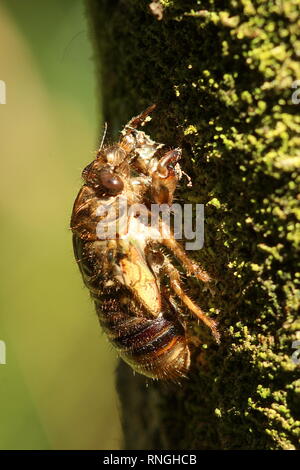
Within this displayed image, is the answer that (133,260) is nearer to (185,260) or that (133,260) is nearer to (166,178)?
(185,260)

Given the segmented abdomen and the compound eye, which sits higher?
the compound eye

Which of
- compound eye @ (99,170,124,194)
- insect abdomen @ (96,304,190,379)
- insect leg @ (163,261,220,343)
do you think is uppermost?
compound eye @ (99,170,124,194)

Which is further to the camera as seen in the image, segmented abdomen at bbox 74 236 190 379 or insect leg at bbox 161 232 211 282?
segmented abdomen at bbox 74 236 190 379

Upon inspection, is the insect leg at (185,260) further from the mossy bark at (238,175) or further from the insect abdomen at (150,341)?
the insect abdomen at (150,341)

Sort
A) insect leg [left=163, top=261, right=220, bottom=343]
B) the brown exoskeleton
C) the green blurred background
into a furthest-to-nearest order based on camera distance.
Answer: the green blurred background, the brown exoskeleton, insect leg [left=163, top=261, right=220, bottom=343]

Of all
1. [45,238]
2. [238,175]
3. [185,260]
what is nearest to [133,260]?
[185,260]

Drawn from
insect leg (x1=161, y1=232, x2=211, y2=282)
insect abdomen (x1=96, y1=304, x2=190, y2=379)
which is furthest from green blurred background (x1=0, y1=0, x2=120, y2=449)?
insect leg (x1=161, y1=232, x2=211, y2=282)

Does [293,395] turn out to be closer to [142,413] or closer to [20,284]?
[142,413]

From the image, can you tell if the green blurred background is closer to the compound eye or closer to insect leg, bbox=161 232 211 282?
the compound eye
